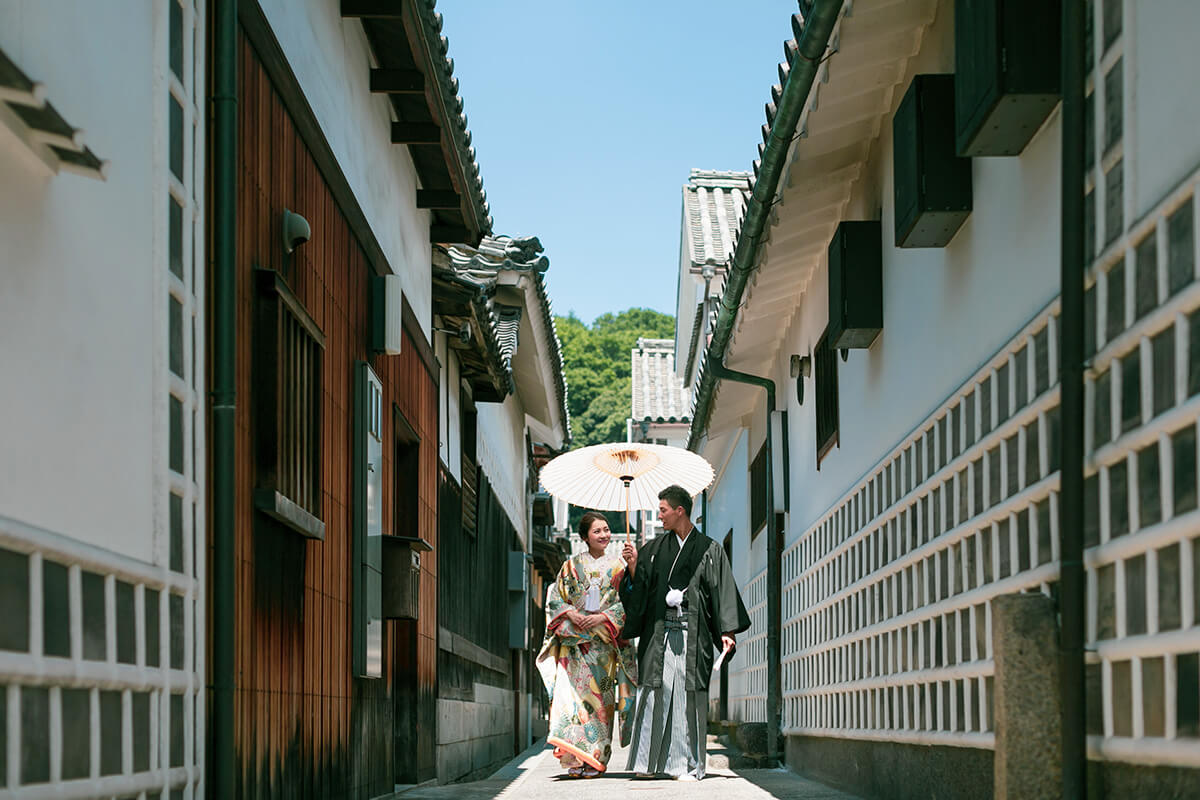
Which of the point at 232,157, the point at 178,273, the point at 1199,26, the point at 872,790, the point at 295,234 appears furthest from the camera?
the point at 872,790

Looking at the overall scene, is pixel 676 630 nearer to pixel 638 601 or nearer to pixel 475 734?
pixel 638 601

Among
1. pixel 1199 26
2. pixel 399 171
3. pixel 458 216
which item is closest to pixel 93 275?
pixel 1199 26

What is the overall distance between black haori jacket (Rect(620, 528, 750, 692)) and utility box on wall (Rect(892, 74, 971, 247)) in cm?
435

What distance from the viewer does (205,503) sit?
5.42m

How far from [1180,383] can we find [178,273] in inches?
123

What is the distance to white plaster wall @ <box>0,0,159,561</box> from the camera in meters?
3.65

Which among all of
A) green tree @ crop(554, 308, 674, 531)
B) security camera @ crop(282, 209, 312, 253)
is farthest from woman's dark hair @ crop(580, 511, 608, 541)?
green tree @ crop(554, 308, 674, 531)

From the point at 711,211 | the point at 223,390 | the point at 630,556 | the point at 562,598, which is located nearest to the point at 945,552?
the point at 223,390

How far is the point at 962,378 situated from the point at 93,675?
13.8 feet

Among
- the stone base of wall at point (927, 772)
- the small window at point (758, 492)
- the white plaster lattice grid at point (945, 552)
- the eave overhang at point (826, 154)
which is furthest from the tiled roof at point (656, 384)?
the white plaster lattice grid at point (945, 552)

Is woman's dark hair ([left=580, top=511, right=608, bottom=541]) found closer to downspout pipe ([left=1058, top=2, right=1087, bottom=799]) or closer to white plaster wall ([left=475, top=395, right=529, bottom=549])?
white plaster wall ([left=475, top=395, right=529, bottom=549])

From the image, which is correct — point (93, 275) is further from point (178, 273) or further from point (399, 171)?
point (399, 171)

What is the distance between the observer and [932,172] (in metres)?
7.04

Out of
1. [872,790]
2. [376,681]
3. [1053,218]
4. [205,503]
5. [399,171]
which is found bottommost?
[872,790]
